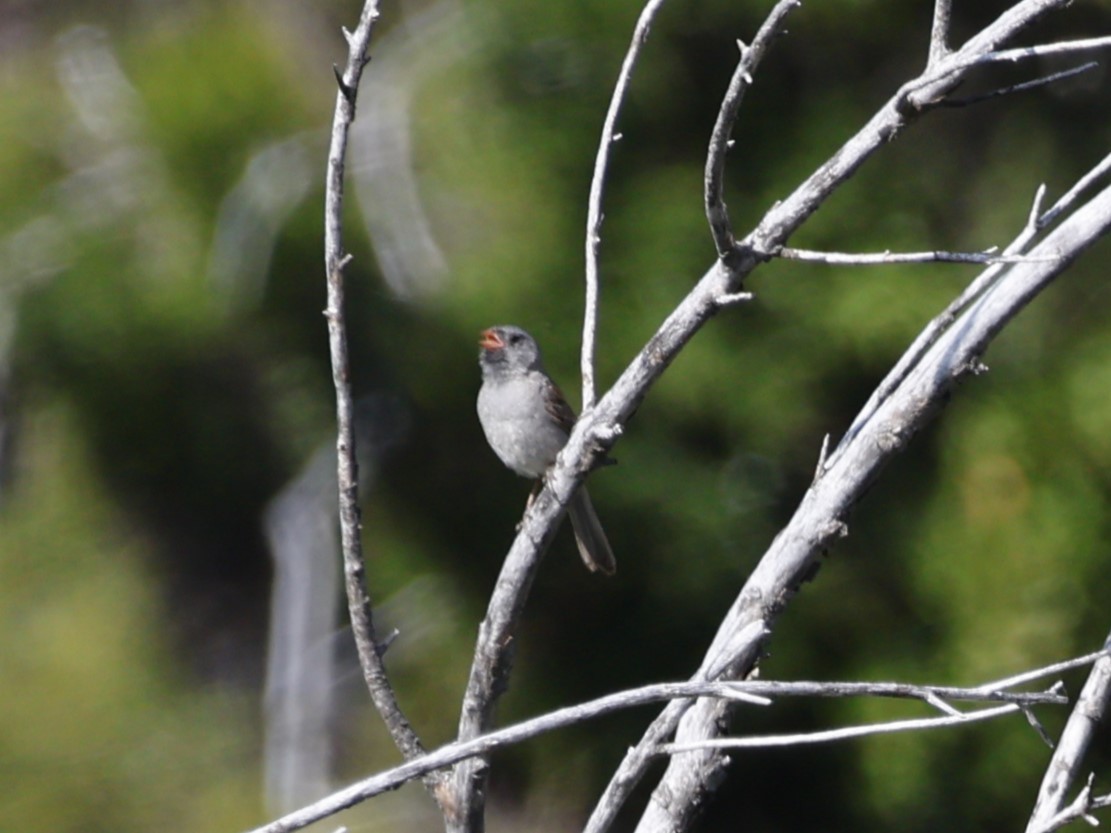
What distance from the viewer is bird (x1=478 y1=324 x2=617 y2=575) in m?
3.70

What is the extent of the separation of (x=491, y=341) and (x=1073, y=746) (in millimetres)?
2180

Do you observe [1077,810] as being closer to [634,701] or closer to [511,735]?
[634,701]

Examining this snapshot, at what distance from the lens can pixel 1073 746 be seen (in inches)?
78.8

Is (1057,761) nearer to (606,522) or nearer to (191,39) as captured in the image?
(606,522)

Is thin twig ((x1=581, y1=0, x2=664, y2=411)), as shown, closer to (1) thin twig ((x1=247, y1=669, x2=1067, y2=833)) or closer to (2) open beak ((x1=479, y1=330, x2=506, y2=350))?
(1) thin twig ((x1=247, y1=669, x2=1067, y2=833))

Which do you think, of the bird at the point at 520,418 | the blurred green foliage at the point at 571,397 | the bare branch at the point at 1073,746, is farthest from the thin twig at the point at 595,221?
the blurred green foliage at the point at 571,397

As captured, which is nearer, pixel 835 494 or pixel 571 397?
pixel 835 494

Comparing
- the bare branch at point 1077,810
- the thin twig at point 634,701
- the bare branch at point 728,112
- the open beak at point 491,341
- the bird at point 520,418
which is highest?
the open beak at point 491,341

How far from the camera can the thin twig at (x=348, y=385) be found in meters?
2.01

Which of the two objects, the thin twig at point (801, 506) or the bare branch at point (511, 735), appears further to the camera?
the thin twig at point (801, 506)

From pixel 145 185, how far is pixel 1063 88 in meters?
2.85

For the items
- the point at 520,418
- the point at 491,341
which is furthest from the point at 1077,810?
the point at 491,341

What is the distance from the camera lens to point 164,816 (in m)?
4.07

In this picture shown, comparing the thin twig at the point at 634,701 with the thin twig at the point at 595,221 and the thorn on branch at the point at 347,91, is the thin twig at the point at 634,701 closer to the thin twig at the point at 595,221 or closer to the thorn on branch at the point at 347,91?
the thin twig at the point at 595,221
